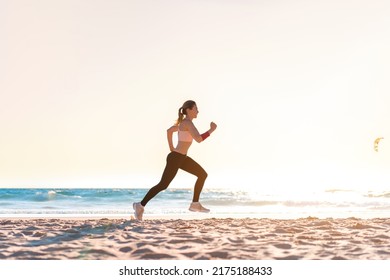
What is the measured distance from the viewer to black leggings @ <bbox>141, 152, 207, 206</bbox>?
764cm

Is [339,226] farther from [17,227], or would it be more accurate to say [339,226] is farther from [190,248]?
[17,227]

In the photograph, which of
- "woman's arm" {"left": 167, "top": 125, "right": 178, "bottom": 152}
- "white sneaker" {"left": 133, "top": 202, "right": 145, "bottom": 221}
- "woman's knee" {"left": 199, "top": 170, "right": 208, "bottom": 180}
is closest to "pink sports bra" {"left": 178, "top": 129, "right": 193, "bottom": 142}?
"woman's arm" {"left": 167, "top": 125, "right": 178, "bottom": 152}

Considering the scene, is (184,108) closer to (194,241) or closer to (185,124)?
(185,124)

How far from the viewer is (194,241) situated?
19.9ft

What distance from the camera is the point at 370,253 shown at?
17.8ft

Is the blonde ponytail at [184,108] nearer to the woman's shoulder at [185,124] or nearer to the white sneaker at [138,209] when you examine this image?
the woman's shoulder at [185,124]

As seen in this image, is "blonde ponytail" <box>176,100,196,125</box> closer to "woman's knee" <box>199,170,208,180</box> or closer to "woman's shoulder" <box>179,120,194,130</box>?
"woman's shoulder" <box>179,120,194,130</box>

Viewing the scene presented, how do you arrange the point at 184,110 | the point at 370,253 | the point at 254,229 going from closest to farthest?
the point at 370,253
the point at 254,229
the point at 184,110

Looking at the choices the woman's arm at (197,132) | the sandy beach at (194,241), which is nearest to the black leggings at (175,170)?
the woman's arm at (197,132)

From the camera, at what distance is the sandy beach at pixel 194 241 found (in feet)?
17.6

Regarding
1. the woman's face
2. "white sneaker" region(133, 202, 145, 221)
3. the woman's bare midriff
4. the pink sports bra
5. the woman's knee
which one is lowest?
"white sneaker" region(133, 202, 145, 221)
